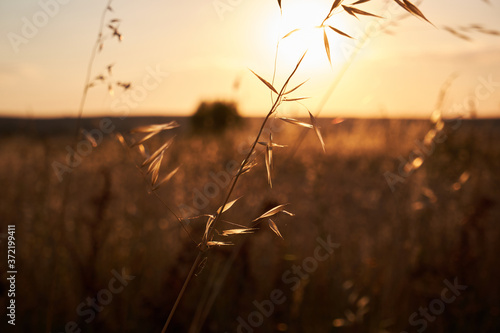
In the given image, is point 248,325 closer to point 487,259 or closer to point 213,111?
point 487,259

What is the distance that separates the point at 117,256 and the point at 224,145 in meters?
1.61
